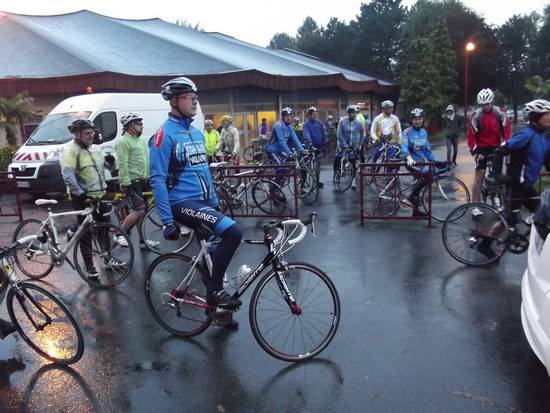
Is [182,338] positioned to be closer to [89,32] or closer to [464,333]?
[464,333]

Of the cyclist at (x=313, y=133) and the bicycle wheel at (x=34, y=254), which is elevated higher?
the cyclist at (x=313, y=133)

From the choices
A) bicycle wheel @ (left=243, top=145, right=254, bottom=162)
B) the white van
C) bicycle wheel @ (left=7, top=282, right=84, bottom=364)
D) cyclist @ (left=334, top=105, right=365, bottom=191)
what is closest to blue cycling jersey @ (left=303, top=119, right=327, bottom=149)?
cyclist @ (left=334, top=105, right=365, bottom=191)

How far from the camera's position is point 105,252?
6055 mm

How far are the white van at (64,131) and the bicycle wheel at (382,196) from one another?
6.50m

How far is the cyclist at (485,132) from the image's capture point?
7.84 m

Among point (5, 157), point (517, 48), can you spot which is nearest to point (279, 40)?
point (517, 48)

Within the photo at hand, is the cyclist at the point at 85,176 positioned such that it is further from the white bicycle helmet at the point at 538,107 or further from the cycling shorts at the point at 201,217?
the white bicycle helmet at the point at 538,107

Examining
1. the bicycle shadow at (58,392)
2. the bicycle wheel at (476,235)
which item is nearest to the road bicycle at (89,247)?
the bicycle shadow at (58,392)

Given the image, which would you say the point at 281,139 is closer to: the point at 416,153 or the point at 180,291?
the point at 416,153

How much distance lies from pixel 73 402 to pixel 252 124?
24.2m

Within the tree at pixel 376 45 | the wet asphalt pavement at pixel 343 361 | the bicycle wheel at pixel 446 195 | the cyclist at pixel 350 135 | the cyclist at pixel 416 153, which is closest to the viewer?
the wet asphalt pavement at pixel 343 361

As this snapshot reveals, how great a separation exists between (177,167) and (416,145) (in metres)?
5.56

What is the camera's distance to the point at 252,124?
27.0 m

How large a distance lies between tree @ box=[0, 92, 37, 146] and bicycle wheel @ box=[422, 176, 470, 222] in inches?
558
